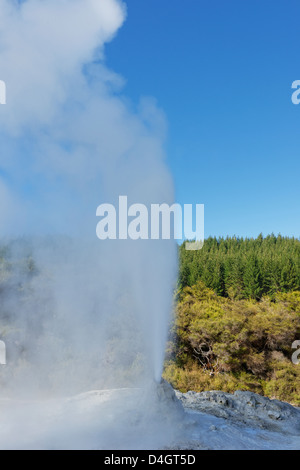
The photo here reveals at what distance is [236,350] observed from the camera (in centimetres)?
1738

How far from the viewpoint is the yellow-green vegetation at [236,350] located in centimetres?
1650

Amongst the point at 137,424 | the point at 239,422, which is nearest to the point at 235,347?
the point at 239,422

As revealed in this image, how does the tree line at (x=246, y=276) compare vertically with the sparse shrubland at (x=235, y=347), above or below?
above

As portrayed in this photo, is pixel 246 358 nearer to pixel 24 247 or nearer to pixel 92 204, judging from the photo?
pixel 24 247

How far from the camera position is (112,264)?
9.60 metres

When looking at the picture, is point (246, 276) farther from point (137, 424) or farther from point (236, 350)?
point (137, 424)

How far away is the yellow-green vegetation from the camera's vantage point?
16.5 m

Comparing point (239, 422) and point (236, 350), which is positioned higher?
point (239, 422)

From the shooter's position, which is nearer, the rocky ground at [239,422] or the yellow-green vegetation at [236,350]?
the rocky ground at [239,422]

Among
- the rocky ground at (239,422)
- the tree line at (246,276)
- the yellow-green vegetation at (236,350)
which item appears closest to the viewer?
A: the rocky ground at (239,422)

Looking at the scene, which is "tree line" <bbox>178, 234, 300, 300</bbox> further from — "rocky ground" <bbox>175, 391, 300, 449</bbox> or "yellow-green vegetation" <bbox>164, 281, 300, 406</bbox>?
"rocky ground" <bbox>175, 391, 300, 449</bbox>

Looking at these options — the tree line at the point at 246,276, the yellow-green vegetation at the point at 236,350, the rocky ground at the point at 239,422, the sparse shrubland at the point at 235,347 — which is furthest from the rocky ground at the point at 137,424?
the tree line at the point at 246,276

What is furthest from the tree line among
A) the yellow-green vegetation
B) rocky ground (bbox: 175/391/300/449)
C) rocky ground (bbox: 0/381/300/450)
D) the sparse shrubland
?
rocky ground (bbox: 0/381/300/450)

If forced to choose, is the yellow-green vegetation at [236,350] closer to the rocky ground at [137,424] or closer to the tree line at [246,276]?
the rocky ground at [137,424]
